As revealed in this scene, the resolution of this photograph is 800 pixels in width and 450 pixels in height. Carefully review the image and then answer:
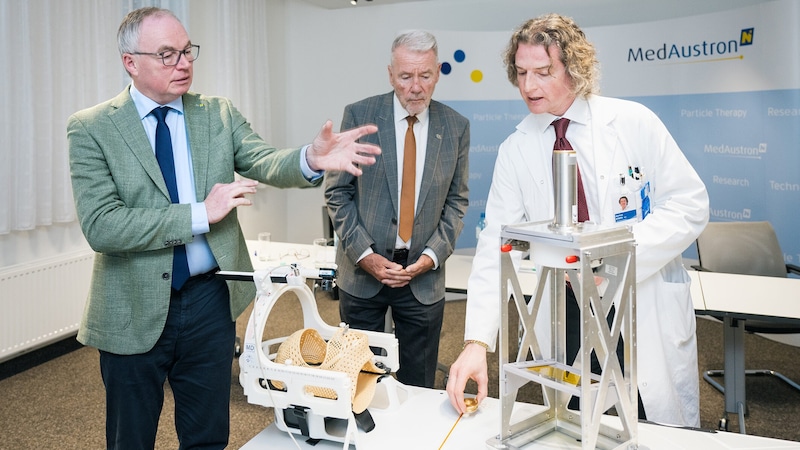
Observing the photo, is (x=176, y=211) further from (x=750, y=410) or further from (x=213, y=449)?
(x=750, y=410)

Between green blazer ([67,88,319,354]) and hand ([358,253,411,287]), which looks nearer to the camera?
green blazer ([67,88,319,354])

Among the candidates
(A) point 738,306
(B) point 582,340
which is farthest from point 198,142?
(A) point 738,306

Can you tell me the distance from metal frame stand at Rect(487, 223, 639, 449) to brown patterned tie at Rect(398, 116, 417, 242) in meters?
1.28

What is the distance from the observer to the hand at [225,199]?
6.12 feet

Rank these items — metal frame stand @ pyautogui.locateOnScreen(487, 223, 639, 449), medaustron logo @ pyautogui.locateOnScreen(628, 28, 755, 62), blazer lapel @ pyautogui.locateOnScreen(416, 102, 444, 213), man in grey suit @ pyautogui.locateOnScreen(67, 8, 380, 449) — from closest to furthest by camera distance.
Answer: metal frame stand @ pyautogui.locateOnScreen(487, 223, 639, 449) < man in grey suit @ pyautogui.locateOnScreen(67, 8, 380, 449) < blazer lapel @ pyautogui.locateOnScreen(416, 102, 444, 213) < medaustron logo @ pyautogui.locateOnScreen(628, 28, 755, 62)

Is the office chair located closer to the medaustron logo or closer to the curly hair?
the medaustron logo

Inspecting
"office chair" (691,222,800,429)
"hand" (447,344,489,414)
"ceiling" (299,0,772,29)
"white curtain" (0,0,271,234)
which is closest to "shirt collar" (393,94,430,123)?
"hand" (447,344,489,414)

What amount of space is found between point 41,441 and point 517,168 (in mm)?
2711

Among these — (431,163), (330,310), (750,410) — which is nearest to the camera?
(431,163)

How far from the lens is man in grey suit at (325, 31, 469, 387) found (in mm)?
2766

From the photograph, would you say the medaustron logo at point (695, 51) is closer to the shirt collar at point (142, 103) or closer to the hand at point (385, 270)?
the hand at point (385, 270)

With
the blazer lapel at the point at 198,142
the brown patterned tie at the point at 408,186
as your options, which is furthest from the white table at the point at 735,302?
the blazer lapel at the point at 198,142

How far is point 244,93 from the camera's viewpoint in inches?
236

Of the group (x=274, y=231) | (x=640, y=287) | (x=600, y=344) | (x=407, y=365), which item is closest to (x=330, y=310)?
(x=274, y=231)
